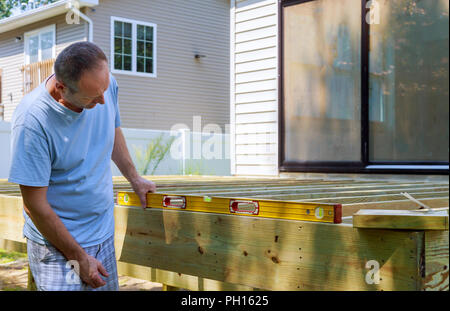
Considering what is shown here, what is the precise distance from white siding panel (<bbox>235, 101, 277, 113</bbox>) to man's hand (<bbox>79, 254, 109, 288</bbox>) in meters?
5.10

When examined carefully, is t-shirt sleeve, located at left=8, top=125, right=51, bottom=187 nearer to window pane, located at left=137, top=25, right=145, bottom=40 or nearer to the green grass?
the green grass

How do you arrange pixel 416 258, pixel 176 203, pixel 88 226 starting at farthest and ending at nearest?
pixel 176 203
pixel 88 226
pixel 416 258

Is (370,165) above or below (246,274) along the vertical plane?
above

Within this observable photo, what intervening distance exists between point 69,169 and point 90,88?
18.8 inches

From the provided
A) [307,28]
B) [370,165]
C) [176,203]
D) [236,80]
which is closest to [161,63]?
[236,80]

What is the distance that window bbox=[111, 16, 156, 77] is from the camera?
48.1 feet

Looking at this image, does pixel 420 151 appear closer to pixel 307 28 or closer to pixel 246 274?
pixel 307 28

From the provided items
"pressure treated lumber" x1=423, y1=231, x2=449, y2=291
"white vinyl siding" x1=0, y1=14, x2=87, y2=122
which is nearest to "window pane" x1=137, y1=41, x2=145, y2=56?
"white vinyl siding" x1=0, y1=14, x2=87, y2=122

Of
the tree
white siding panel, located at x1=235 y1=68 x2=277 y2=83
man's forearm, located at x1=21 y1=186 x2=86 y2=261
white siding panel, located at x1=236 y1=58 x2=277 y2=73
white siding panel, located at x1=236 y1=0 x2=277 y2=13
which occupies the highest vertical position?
the tree

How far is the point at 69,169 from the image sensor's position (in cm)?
256

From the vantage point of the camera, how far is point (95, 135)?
105 inches

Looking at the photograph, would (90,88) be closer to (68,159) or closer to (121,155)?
(68,159)

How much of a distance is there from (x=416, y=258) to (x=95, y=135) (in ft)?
5.27
